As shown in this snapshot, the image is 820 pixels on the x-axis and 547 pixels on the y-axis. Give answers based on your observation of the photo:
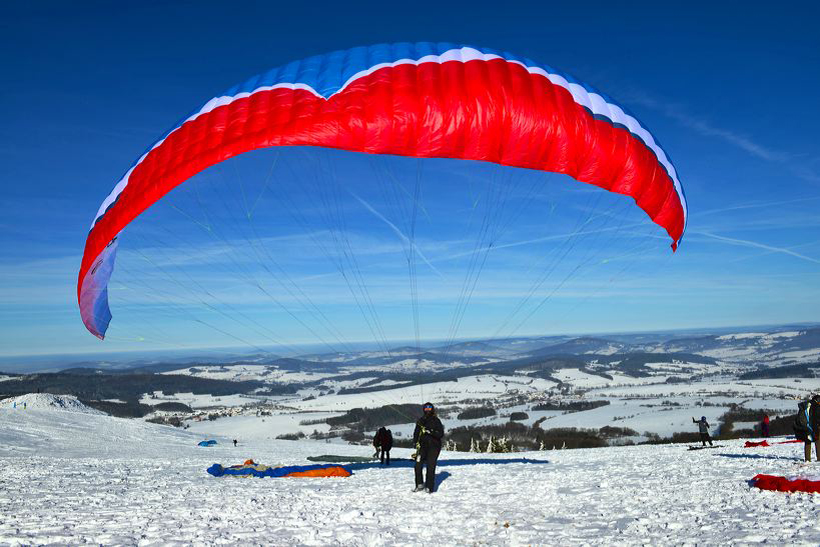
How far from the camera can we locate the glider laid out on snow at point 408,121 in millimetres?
9445

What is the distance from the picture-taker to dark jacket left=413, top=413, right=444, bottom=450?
9258 mm

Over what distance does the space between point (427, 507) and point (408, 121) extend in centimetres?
634

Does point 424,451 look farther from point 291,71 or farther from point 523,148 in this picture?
point 291,71

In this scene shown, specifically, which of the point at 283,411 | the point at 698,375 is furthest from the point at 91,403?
the point at 698,375

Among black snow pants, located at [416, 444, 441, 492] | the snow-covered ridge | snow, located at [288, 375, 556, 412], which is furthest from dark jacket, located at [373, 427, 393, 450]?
snow, located at [288, 375, 556, 412]

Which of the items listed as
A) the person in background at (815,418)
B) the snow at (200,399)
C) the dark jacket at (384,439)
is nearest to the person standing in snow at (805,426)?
the person in background at (815,418)

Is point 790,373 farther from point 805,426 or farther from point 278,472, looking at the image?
point 278,472

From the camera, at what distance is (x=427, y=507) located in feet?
26.3

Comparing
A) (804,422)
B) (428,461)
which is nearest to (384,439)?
(428,461)

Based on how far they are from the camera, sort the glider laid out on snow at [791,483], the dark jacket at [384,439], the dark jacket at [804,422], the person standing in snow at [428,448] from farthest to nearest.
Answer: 1. the dark jacket at [384,439]
2. the dark jacket at [804,422]
3. the person standing in snow at [428,448]
4. the glider laid out on snow at [791,483]

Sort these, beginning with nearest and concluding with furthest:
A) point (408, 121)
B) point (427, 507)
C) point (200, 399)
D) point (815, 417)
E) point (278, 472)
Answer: point (427, 507)
point (408, 121)
point (815, 417)
point (278, 472)
point (200, 399)

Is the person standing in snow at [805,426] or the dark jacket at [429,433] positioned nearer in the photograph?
the dark jacket at [429,433]

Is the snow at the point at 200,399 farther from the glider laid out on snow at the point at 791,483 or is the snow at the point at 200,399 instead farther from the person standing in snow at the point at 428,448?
the glider laid out on snow at the point at 791,483

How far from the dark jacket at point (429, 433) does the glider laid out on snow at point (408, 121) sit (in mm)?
4779
